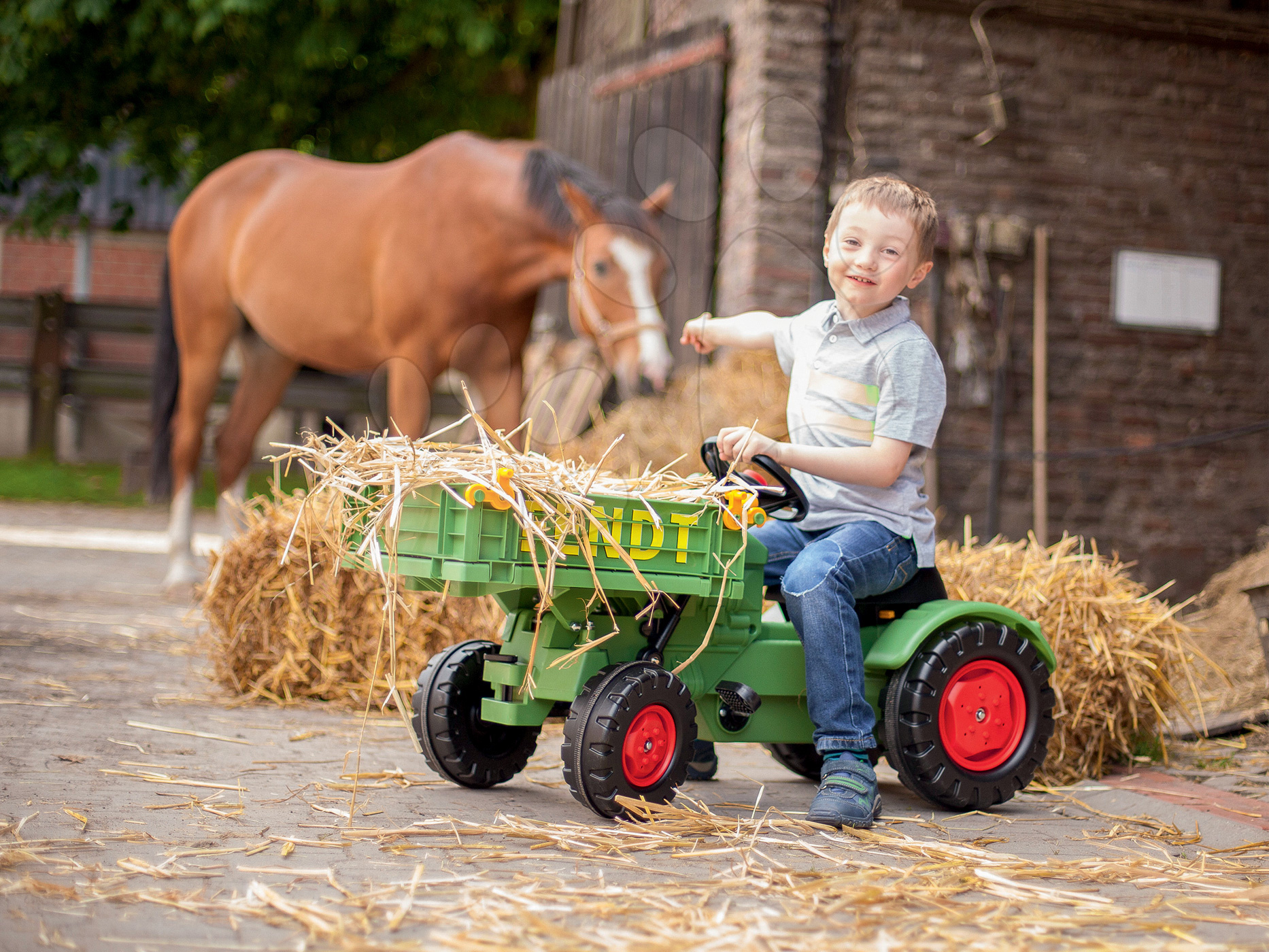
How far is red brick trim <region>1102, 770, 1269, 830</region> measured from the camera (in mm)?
3100

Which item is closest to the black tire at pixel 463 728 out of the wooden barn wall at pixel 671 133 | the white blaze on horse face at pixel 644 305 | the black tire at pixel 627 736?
the black tire at pixel 627 736

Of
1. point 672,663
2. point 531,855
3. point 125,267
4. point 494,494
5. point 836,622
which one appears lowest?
point 531,855

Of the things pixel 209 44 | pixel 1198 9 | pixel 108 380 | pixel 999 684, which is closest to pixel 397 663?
pixel 999 684

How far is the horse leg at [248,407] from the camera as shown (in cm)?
752

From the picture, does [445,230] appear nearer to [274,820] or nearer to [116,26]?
[274,820]

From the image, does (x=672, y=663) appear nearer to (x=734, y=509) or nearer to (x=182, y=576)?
(x=734, y=509)

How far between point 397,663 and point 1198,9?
567 cm

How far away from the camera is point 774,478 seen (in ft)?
10.3

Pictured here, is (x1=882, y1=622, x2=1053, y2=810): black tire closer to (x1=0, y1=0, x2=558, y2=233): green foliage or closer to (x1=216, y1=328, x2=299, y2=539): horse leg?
(x1=216, y1=328, x2=299, y2=539): horse leg

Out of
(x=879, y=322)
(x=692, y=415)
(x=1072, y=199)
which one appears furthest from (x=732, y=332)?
(x=1072, y=199)

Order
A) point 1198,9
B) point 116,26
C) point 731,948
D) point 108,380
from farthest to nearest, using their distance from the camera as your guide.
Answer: point 108,380 < point 116,26 < point 1198,9 < point 731,948

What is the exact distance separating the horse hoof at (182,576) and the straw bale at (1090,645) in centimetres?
433

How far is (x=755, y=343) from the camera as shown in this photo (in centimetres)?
332

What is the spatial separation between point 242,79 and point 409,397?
6.97m
